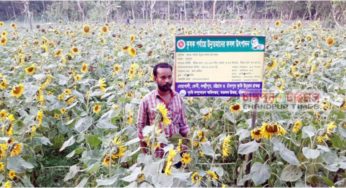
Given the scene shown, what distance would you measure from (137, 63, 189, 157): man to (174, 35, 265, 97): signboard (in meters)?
0.08

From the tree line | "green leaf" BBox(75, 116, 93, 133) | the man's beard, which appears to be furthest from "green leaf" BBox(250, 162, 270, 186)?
the tree line

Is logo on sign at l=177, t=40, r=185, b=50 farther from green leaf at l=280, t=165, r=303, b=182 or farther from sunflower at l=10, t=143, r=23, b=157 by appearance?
sunflower at l=10, t=143, r=23, b=157

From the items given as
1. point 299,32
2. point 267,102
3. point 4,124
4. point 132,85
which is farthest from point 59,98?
point 299,32

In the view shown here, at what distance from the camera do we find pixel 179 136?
1.75 meters

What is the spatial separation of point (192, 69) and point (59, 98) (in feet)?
3.09

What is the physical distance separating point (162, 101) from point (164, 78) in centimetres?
10

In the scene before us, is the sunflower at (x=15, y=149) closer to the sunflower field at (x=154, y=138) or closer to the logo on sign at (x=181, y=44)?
the sunflower field at (x=154, y=138)

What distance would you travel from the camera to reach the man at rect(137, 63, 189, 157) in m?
1.73

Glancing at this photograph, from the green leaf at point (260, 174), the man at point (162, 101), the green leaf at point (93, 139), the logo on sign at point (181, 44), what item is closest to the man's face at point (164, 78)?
the man at point (162, 101)

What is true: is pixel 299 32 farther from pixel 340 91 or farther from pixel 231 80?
pixel 231 80

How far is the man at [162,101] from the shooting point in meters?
1.73

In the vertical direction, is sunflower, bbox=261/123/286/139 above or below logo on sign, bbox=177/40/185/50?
below

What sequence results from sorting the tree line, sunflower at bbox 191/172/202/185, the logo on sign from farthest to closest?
the tree line → the logo on sign → sunflower at bbox 191/172/202/185

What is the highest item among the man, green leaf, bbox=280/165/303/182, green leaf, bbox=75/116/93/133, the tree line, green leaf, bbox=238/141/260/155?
the tree line
